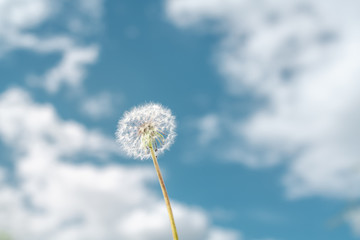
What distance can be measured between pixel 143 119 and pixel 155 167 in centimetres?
293

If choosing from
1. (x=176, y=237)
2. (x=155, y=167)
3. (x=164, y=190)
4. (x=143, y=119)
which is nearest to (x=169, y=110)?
(x=143, y=119)

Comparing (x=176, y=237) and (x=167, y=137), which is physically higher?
(x=167, y=137)

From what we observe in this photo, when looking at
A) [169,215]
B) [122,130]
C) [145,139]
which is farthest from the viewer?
[122,130]

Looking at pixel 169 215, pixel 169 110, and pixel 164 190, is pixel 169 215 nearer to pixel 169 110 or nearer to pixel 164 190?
pixel 164 190

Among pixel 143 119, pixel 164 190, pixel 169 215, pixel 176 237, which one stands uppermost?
pixel 143 119

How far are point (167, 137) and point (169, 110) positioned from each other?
1.22m

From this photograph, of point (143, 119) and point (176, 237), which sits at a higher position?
point (143, 119)

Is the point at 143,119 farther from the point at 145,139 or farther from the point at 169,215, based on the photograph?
the point at 169,215

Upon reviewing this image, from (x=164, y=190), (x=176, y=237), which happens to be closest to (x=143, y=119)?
(x=164, y=190)

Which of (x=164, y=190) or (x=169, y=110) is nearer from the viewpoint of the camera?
(x=164, y=190)

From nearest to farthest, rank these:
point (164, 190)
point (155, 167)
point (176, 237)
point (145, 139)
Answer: point (176, 237) → point (164, 190) → point (155, 167) → point (145, 139)

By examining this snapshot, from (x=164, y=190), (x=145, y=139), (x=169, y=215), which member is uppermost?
(x=145, y=139)

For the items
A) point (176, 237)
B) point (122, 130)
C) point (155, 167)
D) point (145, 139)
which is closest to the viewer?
point (176, 237)

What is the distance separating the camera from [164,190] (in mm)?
7320
